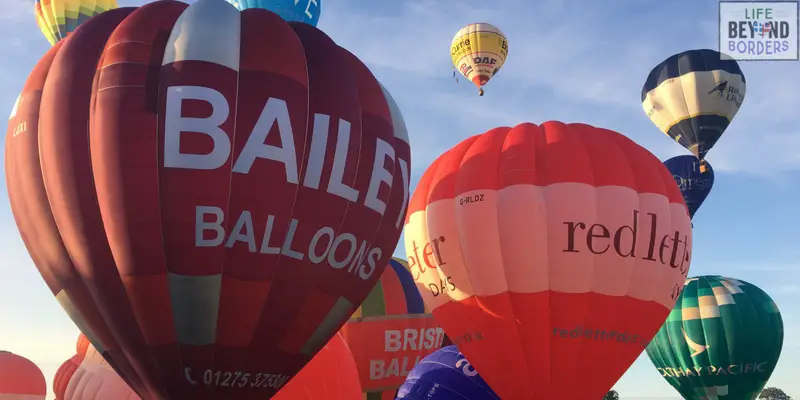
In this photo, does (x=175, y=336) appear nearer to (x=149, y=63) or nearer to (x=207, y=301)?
(x=207, y=301)

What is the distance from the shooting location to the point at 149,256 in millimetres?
8445

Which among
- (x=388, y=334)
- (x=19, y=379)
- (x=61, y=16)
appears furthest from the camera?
(x=19, y=379)

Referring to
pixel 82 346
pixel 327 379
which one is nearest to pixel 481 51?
pixel 82 346

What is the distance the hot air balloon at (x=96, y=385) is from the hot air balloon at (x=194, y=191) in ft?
19.4

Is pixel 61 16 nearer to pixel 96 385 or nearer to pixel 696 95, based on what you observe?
pixel 96 385

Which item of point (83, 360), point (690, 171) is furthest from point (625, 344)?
point (690, 171)

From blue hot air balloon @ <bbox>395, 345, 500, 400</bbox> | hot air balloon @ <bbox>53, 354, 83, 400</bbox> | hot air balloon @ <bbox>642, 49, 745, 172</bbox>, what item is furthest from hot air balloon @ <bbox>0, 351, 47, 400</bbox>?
hot air balloon @ <bbox>642, 49, 745, 172</bbox>

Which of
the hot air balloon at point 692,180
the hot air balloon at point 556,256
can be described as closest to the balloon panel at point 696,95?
the hot air balloon at point 692,180

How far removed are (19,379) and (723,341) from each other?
20.4 meters

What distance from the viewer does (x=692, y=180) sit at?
25234 mm

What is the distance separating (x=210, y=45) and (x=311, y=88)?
1.18 m

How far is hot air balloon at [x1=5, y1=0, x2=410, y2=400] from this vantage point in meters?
8.45

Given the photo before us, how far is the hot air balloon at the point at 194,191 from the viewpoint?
845 centimetres

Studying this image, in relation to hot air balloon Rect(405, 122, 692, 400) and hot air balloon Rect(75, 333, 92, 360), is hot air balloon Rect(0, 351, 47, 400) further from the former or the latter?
hot air balloon Rect(405, 122, 692, 400)
